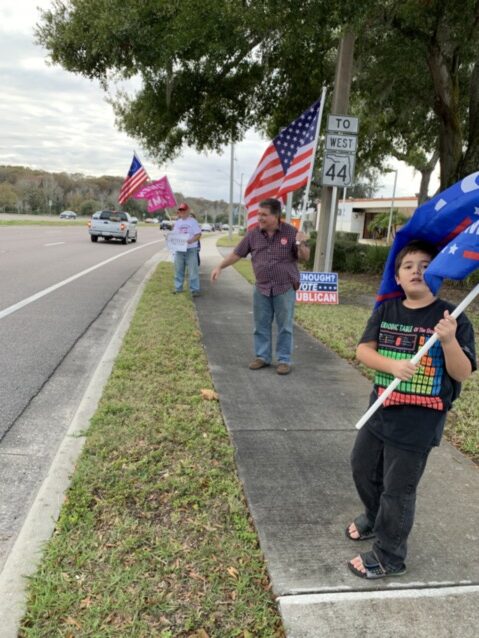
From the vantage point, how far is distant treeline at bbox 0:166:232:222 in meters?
103

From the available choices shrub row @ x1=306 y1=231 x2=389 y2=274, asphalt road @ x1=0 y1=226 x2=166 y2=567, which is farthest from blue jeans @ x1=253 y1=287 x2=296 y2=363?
shrub row @ x1=306 y1=231 x2=389 y2=274

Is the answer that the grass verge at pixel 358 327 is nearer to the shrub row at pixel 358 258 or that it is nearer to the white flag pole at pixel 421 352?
the shrub row at pixel 358 258

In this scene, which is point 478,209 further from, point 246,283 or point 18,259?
point 18,259

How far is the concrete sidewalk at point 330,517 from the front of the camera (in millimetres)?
2195

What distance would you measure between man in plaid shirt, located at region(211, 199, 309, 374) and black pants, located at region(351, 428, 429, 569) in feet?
9.70

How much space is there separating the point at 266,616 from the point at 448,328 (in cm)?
140

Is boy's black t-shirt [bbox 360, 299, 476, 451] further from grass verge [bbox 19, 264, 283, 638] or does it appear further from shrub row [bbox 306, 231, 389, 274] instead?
shrub row [bbox 306, 231, 389, 274]

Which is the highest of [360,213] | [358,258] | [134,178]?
[134,178]

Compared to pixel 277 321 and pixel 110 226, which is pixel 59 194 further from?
pixel 277 321

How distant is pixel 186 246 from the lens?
33.3ft

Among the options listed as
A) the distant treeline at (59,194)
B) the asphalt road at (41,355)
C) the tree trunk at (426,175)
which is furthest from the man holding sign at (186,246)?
the distant treeline at (59,194)

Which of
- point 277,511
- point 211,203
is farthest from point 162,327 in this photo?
point 211,203

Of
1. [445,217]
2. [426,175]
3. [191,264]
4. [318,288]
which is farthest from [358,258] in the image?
[445,217]

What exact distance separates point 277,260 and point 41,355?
112 inches
